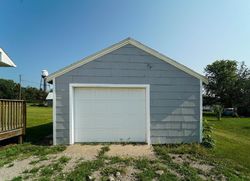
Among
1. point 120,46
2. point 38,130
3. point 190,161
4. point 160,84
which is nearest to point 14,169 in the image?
point 190,161

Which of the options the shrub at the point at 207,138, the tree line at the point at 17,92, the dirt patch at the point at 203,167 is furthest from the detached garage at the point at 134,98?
the tree line at the point at 17,92

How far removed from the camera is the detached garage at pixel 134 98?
880 centimetres

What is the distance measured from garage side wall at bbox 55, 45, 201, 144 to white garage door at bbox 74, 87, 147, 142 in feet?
1.29

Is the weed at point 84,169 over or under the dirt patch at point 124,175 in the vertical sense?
over

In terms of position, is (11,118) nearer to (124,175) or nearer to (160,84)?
(124,175)

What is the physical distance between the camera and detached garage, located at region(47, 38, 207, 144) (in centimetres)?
880

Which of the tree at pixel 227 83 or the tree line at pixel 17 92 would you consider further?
the tree line at pixel 17 92

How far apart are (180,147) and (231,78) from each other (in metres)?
39.5

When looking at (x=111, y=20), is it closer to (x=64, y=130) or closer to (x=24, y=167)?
(x=64, y=130)

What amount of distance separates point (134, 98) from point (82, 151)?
2788 millimetres

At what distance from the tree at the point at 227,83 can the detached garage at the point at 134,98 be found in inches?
1362

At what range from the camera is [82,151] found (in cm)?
744

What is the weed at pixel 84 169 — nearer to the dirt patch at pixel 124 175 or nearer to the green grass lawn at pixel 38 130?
the dirt patch at pixel 124 175

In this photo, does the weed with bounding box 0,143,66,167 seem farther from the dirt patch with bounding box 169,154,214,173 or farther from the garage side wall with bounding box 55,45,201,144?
the dirt patch with bounding box 169,154,214,173
